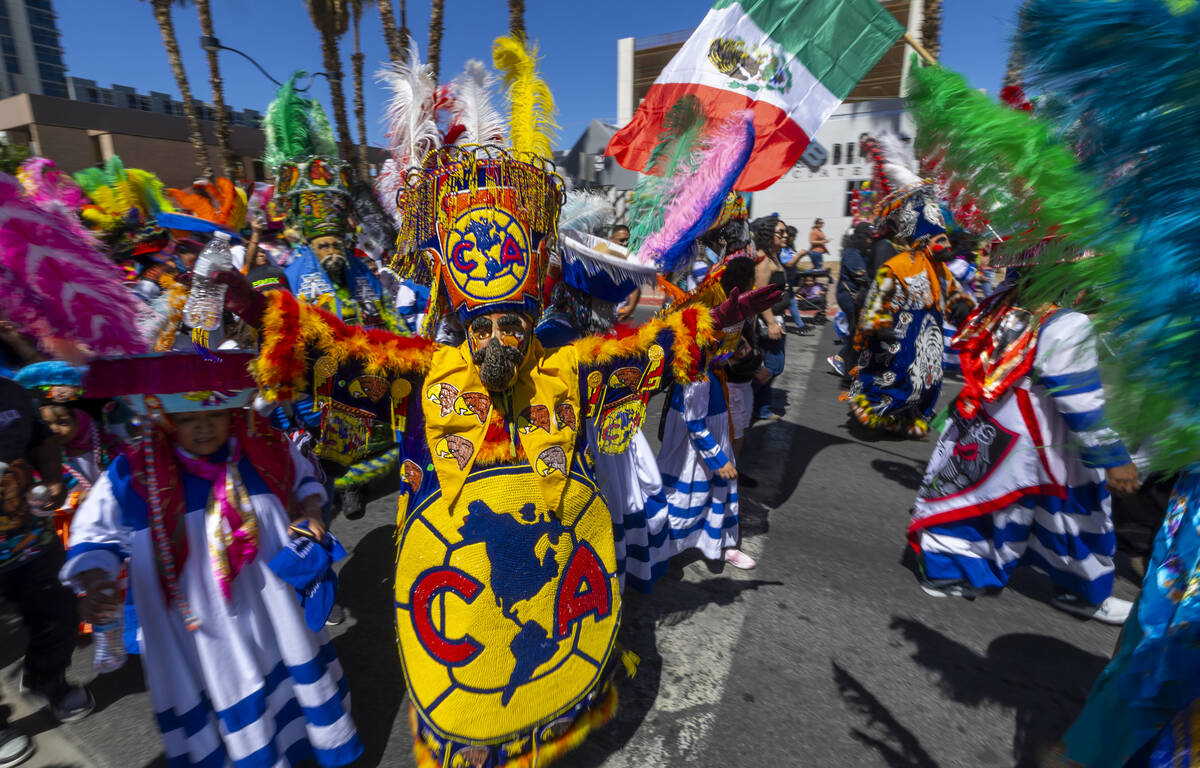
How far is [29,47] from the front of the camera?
44156 millimetres

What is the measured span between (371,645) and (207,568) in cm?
122

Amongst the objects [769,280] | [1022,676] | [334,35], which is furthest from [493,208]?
[334,35]

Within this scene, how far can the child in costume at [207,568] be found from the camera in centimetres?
176

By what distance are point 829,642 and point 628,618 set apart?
39.5 inches

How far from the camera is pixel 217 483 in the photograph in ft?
6.24

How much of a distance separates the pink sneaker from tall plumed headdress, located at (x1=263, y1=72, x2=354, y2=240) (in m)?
3.35

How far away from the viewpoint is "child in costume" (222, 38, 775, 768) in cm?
175

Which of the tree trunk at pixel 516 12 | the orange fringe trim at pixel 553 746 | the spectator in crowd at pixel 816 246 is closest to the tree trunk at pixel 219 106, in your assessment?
the tree trunk at pixel 516 12

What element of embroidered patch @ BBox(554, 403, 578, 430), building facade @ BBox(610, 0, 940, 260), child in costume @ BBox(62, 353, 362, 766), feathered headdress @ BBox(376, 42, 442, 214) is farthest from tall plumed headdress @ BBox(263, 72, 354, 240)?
building facade @ BBox(610, 0, 940, 260)

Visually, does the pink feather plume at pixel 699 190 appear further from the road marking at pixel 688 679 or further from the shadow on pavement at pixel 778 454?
the shadow on pavement at pixel 778 454

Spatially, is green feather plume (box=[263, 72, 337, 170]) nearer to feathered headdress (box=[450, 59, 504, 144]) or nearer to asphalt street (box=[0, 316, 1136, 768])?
feathered headdress (box=[450, 59, 504, 144])

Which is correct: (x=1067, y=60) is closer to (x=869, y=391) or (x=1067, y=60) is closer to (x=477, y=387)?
(x=477, y=387)

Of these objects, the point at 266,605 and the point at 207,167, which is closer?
the point at 266,605

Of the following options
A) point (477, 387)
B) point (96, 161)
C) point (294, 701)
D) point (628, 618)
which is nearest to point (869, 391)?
point (628, 618)
